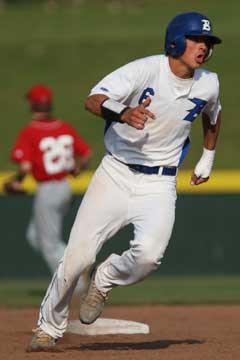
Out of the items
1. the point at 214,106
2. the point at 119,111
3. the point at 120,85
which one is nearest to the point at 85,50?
the point at 214,106

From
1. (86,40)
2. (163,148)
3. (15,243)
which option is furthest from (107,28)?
(163,148)

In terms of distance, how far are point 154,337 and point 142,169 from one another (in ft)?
5.78

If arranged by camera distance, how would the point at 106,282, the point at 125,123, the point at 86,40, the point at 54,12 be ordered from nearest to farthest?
1. the point at 125,123
2. the point at 106,282
3. the point at 86,40
4. the point at 54,12

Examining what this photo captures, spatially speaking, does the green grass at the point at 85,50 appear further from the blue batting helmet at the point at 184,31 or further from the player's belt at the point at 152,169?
the blue batting helmet at the point at 184,31

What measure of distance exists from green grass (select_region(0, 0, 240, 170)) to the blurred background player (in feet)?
22.7

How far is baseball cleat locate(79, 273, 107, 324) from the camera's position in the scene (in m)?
7.58

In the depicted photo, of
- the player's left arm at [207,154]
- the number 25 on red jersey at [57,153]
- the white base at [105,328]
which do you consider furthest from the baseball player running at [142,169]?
the number 25 on red jersey at [57,153]

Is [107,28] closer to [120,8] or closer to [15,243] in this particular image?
[120,8]

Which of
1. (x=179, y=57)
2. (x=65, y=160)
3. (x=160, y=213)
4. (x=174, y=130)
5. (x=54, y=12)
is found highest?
(x=179, y=57)

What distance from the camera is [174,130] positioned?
7.41m

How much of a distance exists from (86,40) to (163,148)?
1877cm

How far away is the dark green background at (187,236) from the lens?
1377 cm

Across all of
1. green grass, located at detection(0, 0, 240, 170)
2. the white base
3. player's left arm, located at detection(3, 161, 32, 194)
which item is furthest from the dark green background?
green grass, located at detection(0, 0, 240, 170)

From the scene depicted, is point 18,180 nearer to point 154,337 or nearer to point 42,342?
point 154,337
